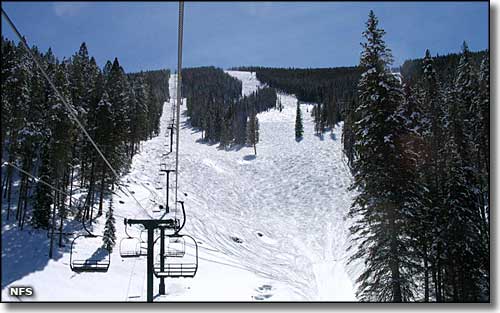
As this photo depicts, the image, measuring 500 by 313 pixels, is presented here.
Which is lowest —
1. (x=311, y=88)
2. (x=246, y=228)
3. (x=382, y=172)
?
(x=246, y=228)

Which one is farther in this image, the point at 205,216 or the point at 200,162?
the point at 200,162

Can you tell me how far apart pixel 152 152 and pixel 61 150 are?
2588cm

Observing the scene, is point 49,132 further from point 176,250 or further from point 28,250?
point 176,250

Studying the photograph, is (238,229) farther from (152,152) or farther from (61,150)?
(152,152)

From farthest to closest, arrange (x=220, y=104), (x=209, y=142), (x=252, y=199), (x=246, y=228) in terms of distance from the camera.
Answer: (x=220, y=104) < (x=209, y=142) < (x=252, y=199) < (x=246, y=228)

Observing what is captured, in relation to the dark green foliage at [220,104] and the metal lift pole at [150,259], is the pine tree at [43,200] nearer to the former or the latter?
the metal lift pole at [150,259]

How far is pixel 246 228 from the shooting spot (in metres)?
30.9

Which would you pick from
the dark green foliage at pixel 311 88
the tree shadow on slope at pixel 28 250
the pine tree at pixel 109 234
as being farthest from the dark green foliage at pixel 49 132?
the dark green foliage at pixel 311 88

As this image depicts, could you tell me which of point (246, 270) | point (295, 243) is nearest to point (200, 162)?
point (295, 243)

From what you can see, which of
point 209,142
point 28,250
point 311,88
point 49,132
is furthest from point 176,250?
point 311,88

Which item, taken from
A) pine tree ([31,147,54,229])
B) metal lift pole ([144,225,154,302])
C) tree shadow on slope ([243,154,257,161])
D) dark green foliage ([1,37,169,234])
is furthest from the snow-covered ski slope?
dark green foliage ([1,37,169,234])

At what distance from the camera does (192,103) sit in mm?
102625

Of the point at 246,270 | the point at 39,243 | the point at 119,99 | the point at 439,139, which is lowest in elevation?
the point at 246,270

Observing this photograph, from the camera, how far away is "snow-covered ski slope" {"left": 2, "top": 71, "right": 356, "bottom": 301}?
54.7 feet
